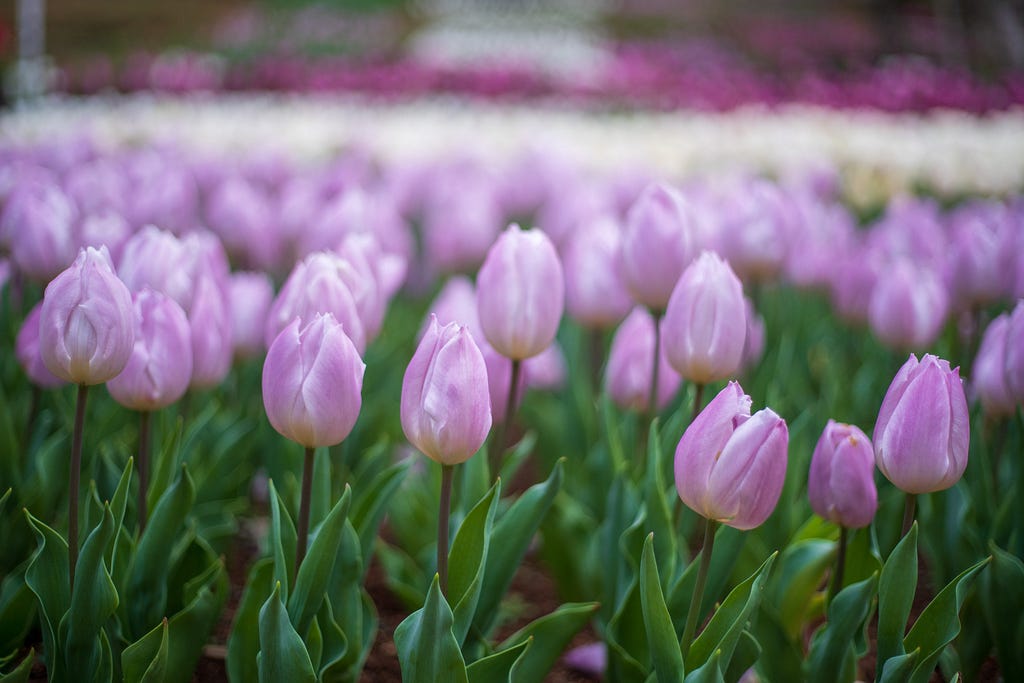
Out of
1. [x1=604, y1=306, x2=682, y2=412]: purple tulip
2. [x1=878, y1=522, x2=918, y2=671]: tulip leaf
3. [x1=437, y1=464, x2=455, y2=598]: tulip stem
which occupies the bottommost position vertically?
[x1=878, y1=522, x2=918, y2=671]: tulip leaf

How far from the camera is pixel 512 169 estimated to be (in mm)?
4027

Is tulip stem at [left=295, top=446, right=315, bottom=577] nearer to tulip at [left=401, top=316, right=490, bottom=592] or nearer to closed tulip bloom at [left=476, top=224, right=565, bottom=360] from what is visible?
tulip at [left=401, top=316, right=490, bottom=592]

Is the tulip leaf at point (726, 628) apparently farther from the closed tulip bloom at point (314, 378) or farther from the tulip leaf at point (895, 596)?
the closed tulip bloom at point (314, 378)

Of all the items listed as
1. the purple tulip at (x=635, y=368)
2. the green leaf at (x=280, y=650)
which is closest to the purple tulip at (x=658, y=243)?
the purple tulip at (x=635, y=368)

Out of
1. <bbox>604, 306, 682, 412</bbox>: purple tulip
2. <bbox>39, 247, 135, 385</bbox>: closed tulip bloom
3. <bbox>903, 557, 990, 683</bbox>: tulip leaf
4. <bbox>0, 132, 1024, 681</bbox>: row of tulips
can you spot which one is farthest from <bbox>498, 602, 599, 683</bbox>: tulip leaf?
<bbox>39, 247, 135, 385</bbox>: closed tulip bloom

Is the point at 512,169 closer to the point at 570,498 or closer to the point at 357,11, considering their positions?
the point at 570,498

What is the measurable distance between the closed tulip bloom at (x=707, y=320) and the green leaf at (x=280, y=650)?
0.62 meters

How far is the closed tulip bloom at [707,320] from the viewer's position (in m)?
1.31

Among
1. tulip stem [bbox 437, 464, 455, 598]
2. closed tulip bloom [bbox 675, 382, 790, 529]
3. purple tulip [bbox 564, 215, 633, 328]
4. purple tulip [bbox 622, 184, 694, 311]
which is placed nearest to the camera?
closed tulip bloom [bbox 675, 382, 790, 529]

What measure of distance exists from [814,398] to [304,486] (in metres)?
1.54

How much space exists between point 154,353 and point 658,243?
0.78 meters

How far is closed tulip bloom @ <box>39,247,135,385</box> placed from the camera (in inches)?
44.9

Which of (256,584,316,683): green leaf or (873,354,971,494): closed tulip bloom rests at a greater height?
(873,354,971,494): closed tulip bloom

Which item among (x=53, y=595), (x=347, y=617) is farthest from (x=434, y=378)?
(x=53, y=595)
